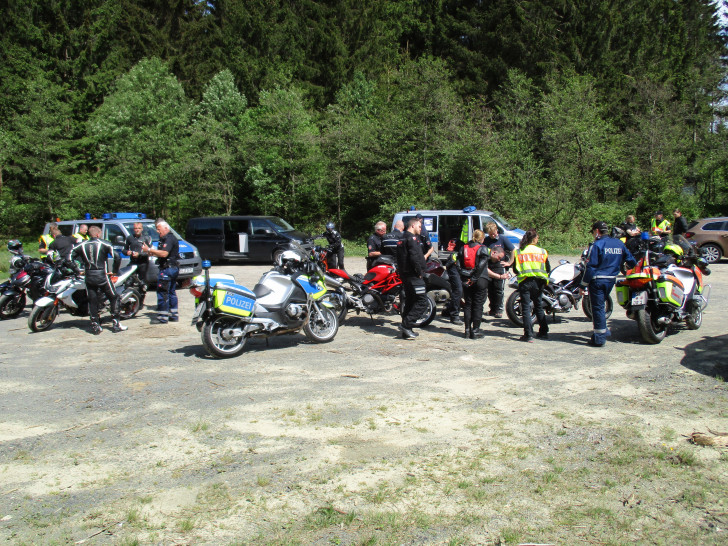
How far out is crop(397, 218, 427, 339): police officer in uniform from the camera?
8.43m

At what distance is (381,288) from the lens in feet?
32.2

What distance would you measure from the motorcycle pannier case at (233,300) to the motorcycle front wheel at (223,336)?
0.14 meters

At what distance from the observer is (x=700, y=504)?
3828mm

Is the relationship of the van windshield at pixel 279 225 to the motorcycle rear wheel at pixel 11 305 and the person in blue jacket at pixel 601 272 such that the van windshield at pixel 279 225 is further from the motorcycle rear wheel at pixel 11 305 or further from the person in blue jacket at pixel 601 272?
the person in blue jacket at pixel 601 272

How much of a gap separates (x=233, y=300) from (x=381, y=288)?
2.99 m

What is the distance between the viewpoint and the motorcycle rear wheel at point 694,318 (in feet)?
28.7

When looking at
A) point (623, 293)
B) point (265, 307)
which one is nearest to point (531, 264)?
point (623, 293)

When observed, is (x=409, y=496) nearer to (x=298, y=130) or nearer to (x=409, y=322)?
(x=409, y=322)

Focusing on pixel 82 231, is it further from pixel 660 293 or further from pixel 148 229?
pixel 660 293

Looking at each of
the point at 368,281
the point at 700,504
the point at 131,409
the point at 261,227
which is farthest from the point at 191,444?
the point at 261,227

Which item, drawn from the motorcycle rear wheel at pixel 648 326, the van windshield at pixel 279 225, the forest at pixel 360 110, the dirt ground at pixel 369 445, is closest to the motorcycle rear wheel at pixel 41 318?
the dirt ground at pixel 369 445

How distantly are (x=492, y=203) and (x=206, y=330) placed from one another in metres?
19.1

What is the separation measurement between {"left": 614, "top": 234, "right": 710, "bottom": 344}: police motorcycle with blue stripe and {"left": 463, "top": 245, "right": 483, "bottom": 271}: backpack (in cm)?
205

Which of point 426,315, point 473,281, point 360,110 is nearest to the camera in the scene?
point 473,281
